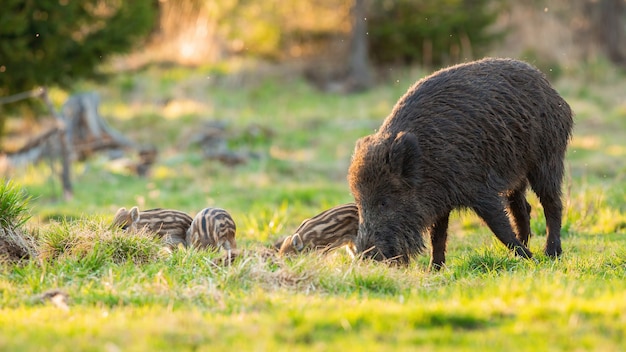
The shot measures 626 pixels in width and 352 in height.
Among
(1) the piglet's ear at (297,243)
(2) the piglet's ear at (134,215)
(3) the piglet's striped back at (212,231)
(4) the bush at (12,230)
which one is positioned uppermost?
(4) the bush at (12,230)

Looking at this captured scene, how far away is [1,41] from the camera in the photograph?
16.1m

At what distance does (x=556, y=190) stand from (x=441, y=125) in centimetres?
154

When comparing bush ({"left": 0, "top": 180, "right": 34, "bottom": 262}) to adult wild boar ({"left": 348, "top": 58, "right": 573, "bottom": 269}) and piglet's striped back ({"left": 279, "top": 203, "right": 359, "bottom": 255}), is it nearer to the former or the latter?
piglet's striped back ({"left": 279, "top": 203, "right": 359, "bottom": 255})

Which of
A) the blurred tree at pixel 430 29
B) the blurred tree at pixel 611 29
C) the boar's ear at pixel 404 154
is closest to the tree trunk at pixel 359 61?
the blurred tree at pixel 430 29

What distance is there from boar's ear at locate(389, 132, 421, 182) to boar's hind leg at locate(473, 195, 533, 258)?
2.40 feet

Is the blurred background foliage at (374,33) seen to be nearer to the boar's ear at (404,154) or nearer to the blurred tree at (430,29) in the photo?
the blurred tree at (430,29)

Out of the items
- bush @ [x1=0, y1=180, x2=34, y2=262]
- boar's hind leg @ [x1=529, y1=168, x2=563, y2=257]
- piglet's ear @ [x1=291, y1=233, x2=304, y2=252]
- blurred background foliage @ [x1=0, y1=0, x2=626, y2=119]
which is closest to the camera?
bush @ [x1=0, y1=180, x2=34, y2=262]

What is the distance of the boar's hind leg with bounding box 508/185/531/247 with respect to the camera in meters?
8.29

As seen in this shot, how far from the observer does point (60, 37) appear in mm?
17406

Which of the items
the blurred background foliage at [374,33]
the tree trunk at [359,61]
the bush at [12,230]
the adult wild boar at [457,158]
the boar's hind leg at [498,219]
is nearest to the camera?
the bush at [12,230]

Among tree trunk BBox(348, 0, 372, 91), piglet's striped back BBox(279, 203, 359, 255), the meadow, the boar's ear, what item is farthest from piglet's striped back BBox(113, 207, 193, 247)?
tree trunk BBox(348, 0, 372, 91)

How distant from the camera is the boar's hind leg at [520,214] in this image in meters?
8.29

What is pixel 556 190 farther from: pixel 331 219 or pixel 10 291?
pixel 10 291

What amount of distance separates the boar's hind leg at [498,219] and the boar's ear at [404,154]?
732mm
